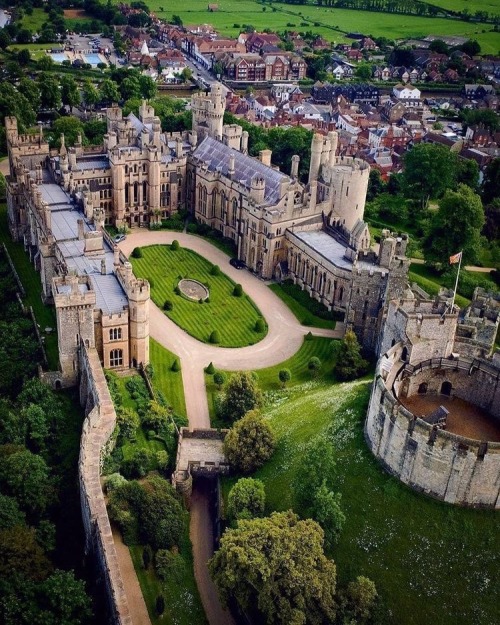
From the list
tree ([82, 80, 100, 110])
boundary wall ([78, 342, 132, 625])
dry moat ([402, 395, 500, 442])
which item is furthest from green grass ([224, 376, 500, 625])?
tree ([82, 80, 100, 110])

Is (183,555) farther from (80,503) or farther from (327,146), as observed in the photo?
(327,146)

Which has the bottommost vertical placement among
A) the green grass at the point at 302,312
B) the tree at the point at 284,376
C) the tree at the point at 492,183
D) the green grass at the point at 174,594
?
the green grass at the point at 174,594

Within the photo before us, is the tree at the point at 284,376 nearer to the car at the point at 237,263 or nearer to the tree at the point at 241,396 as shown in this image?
the tree at the point at 241,396

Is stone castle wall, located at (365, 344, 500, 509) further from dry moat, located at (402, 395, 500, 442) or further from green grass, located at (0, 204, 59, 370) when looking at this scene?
green grass, located at (0, 204, 59, 370)

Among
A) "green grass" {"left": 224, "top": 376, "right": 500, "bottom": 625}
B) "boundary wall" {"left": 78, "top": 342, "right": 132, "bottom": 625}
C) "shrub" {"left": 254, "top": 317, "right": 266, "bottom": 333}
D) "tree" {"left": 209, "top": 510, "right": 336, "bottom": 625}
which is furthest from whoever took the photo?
"shrub" {"left": 254, "top": 317, "right": 266, "bottom": 333}

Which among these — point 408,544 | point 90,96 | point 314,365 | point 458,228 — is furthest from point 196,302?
point 90,96

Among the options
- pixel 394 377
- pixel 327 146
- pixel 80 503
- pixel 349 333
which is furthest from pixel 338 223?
pixel 80 503

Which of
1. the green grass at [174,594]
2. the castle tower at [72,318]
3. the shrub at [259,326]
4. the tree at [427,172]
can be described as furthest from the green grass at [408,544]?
the tree at [427,172]
